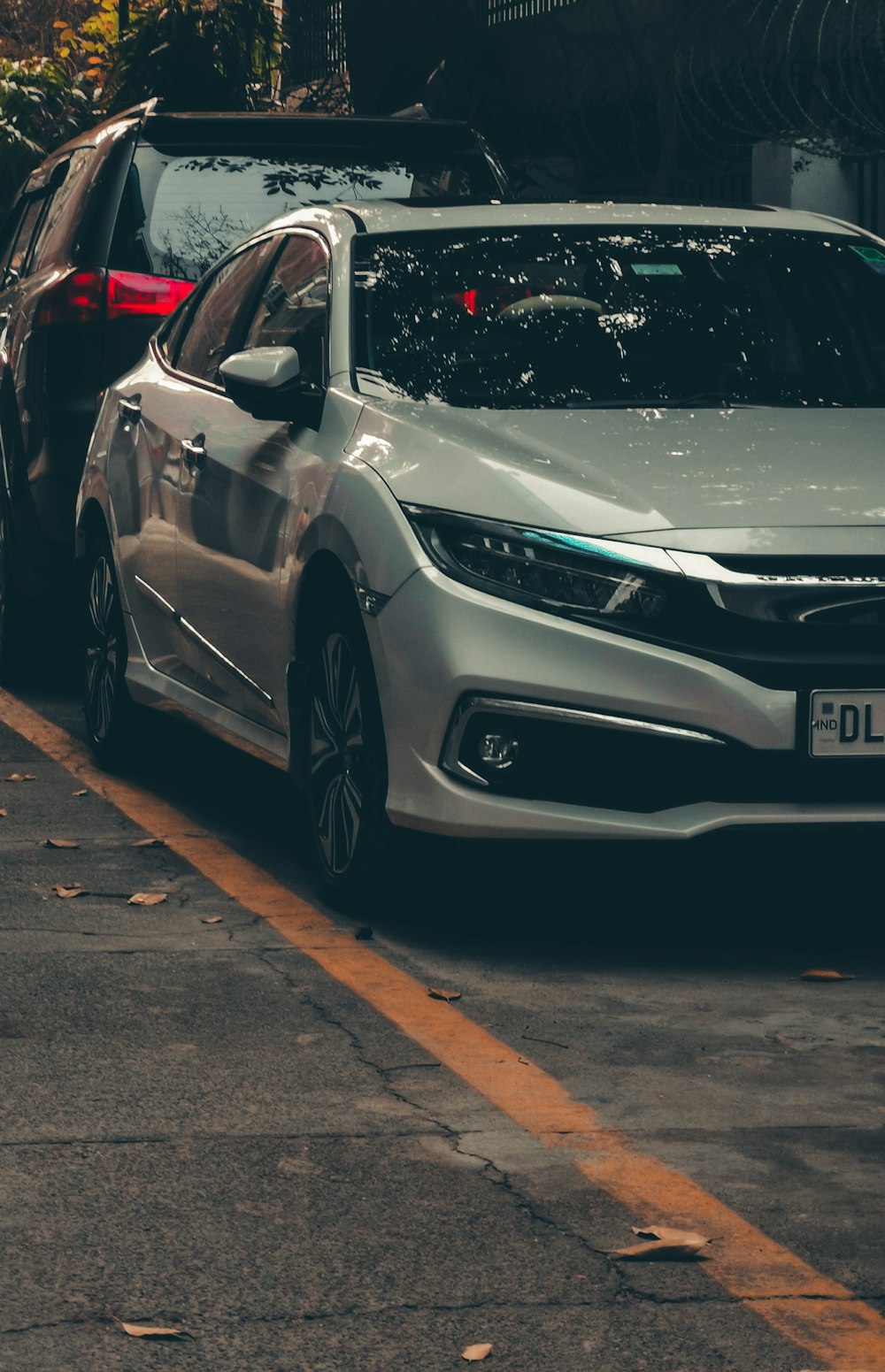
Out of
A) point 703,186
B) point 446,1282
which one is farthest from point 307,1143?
point 703,186

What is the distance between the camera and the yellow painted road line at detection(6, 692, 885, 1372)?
11.9ft

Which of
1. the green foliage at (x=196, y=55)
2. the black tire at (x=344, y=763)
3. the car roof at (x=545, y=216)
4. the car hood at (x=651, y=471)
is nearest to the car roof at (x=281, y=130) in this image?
the car roof at (x=545, y=216)

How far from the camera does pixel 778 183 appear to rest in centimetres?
1538

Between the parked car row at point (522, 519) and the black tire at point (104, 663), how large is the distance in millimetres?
160

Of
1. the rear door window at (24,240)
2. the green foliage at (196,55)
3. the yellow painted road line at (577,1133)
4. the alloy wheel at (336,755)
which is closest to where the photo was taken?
the yellow painted road line at (577,1133)

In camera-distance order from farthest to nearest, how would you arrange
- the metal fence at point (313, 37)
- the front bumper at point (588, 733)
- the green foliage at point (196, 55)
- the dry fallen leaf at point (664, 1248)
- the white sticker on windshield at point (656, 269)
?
the metal fence at point (313, 37), the green foliage at point (196, 55), the white sticker on windshield at point (656, 269), the front bumper at point (588, 733), the dry fallen leaf at point (664, 1248)

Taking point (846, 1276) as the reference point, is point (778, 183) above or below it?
above

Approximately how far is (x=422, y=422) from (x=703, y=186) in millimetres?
11153

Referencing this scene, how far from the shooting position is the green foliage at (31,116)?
26.0 metres

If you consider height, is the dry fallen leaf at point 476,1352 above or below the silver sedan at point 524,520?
below

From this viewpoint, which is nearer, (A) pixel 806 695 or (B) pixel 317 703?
(A) pixel 806 695

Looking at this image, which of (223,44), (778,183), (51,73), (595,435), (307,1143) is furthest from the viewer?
(51,73)

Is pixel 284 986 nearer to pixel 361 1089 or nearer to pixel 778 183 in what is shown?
pixel 361 1089

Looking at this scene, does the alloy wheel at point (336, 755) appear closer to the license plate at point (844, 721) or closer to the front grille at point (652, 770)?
the front grille at point (652, 770)
